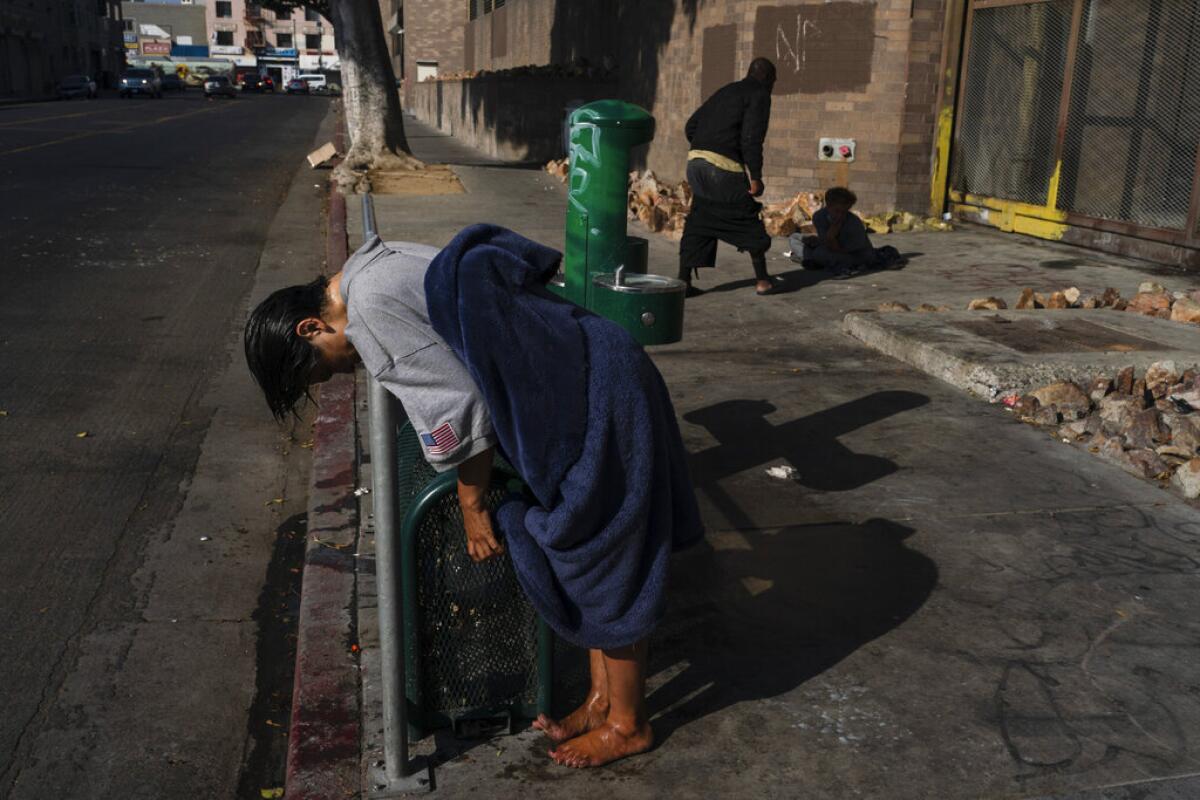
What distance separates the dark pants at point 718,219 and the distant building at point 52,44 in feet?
194

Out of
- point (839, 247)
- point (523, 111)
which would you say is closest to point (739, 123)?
point (839, 247)

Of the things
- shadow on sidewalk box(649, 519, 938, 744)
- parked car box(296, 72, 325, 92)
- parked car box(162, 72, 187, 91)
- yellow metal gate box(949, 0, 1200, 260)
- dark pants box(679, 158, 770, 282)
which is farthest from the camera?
parked car box(296, 72, 325, 92)

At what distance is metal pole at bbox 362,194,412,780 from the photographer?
2654 mm

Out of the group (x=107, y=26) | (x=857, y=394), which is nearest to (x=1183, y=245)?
(x=857, y=394)

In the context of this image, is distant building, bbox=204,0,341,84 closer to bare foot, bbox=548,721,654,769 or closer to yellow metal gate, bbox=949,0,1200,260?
yellow metal gate, bbox=949,0,1200,260

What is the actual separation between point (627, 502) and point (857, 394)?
378cm

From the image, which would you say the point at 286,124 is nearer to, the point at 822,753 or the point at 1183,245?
the point at 1183,245

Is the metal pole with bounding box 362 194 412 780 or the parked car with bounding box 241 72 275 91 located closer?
the metal pole with bounding box 362 194 412 780

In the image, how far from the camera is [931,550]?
A: 420 centimetres

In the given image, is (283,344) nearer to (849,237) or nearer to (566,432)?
(566,432)

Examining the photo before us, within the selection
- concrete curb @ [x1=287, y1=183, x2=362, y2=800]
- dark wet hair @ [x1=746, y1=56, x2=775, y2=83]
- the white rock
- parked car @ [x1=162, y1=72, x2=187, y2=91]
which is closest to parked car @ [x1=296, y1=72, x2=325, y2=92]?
parked car @ [x1=162, y1=72, x2=187, y2=91]

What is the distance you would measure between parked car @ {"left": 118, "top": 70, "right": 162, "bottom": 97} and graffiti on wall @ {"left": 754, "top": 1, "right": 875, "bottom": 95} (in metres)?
56.2

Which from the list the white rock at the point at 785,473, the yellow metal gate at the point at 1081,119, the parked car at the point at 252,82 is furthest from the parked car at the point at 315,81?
the white rock at the point at 785,473

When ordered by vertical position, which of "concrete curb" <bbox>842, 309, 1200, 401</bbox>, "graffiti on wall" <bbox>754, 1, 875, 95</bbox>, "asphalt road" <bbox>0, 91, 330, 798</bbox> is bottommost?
"asphalt road" <bbox>0, 91, 330, 798</bbox>
